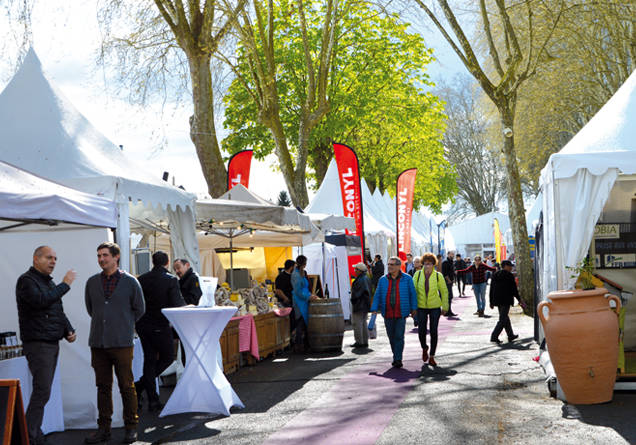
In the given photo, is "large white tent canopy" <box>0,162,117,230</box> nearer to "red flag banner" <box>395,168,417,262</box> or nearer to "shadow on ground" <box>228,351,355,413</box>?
"shadow on ground" <box>228,351,355,413</box>

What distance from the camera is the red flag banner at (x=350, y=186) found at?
22.4 m

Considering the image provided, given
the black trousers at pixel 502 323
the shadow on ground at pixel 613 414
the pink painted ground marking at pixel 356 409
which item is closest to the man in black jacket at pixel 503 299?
the black trousers at pixel 502 323

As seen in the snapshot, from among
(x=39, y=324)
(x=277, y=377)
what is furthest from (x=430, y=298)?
(x=39, y=324)

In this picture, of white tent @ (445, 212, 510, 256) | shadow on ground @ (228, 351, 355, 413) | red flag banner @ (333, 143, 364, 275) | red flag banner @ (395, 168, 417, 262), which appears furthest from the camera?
white tent @ (445, 212, 510, 256)

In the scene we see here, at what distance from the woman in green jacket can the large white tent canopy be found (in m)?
5.49

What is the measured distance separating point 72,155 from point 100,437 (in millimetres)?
3853

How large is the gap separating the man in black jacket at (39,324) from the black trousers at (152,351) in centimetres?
205

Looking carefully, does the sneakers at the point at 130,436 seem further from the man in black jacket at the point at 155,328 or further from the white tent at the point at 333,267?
the white tent at the point at 333,267

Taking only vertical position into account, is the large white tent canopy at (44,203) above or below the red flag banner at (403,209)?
below

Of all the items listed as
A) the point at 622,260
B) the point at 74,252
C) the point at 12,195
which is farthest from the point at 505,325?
the point at 12,195


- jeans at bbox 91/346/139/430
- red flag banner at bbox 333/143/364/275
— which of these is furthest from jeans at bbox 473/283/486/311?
jeans at bbox 91/346/139/430

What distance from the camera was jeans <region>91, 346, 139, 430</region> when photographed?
299 inches

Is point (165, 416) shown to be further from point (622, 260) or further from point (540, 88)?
point (540, 88)

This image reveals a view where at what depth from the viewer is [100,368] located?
7.64 meters
